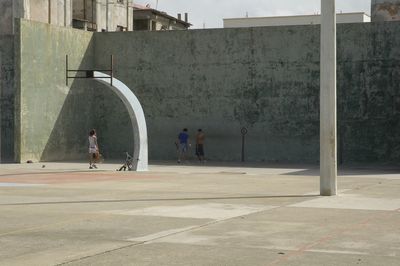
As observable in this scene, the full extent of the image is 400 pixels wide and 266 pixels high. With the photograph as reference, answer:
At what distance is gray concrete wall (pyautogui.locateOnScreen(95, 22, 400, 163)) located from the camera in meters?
33.2

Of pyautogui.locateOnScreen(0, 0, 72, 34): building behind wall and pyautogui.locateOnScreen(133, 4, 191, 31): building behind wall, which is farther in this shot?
pyautogui.locateOnScreen(133, 4, 191, 31): building behind wall

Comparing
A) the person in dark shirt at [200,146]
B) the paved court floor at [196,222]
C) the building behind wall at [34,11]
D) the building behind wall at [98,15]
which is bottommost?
the paved court floor at [196,222]

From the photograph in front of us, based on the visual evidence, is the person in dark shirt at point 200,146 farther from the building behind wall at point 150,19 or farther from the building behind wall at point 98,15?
the building behind wall at point 150,19

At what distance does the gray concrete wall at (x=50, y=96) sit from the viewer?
1304 inches

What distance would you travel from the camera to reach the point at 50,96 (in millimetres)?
34750

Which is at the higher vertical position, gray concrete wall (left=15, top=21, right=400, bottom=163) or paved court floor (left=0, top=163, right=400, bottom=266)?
gray concrete wall (left=15, top=21, right=400, bottom=163)

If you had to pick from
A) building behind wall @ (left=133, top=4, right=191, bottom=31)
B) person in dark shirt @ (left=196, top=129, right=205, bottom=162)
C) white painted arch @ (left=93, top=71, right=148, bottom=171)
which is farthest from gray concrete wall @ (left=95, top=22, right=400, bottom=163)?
building behind wall @ (left=133, top=4, right=191, bottom=31)

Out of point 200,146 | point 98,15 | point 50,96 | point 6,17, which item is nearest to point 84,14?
point 98,15

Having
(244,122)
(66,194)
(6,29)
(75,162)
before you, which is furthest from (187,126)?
(66,194)

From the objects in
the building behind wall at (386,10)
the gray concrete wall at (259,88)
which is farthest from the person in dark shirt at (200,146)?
the building behind wall at (386,10)

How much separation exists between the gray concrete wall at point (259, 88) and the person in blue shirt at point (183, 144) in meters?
0.92

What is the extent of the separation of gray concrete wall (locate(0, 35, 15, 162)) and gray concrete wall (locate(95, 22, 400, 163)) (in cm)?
452

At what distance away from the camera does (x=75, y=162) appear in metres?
34.5

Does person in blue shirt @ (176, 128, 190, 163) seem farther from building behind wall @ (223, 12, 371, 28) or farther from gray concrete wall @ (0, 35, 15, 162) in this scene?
building behind wall @ (223, 12, 371, 28)
